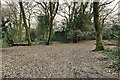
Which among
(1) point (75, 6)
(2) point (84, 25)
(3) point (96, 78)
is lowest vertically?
(3) point (96, 78)

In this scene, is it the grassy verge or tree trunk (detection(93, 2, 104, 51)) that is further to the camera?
tree trunk (detection(93, 2, 104, 51))

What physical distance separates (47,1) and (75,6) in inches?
139

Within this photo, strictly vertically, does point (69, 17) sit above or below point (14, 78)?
above

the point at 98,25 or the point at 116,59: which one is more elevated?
the point at 98,25

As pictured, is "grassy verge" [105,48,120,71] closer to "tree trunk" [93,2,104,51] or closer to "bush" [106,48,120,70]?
"bush" [106,48,120,70]

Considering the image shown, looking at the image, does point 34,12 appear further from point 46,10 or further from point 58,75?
point 58,75

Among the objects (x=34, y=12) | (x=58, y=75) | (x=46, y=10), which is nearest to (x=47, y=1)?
(x=46, y=10)

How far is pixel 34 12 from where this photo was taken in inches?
622

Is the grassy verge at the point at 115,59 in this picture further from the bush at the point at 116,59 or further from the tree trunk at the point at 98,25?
the tree trunk at the point at 98,25

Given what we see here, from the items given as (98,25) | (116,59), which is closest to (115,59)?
(116,59)

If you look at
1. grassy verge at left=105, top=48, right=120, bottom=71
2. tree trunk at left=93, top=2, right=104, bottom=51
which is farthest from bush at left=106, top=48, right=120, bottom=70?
tree trunk at left=93, top=2, right=104, bottom=51

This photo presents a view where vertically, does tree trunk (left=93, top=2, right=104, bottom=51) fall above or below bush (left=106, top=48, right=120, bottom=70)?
above

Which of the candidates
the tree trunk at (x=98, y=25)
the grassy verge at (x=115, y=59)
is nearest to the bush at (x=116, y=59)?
the grassy verge at (x=115, y=59)

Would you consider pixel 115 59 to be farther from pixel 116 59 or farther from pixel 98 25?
pixel 98 25
